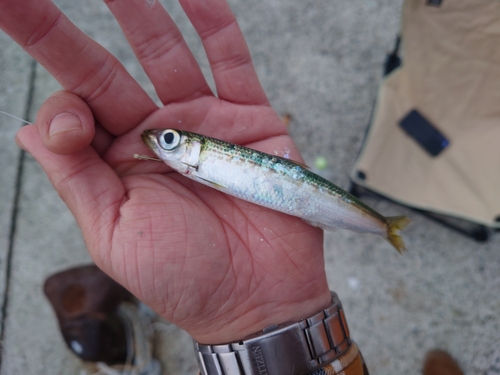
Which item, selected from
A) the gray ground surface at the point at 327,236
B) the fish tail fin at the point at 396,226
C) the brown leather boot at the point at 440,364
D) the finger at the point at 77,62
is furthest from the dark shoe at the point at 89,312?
the brown leather boot at the point at 440,364

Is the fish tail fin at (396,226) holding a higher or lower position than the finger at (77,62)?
lower

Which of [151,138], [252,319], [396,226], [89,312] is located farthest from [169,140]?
[89,312]

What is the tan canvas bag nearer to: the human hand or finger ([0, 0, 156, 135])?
the human hand

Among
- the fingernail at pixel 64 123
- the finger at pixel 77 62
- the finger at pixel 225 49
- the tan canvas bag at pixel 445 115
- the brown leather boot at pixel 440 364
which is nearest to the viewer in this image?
the fingernail at pixel 64 123

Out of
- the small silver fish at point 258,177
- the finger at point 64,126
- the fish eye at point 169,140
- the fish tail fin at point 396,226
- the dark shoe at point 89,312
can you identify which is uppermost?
the finger at point 64,126

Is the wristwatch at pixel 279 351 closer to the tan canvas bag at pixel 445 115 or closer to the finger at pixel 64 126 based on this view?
the finger at pixel 64 126

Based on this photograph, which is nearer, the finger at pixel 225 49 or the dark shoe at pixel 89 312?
the finger at pixel 225 49

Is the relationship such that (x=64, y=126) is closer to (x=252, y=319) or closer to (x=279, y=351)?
(x=252, y=319)
